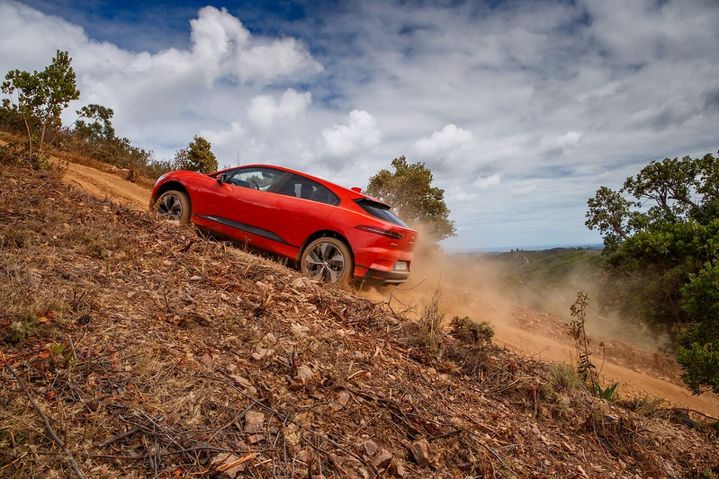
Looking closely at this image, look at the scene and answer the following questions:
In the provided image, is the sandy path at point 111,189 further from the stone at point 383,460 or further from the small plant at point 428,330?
the stone at point 383,460

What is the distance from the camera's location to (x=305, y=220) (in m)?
6.10

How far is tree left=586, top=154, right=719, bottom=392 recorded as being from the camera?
716 cm

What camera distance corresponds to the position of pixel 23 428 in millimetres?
1770

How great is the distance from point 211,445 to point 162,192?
6.49 m

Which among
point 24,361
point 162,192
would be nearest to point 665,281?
point 162,192

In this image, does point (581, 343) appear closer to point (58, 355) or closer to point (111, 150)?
point (58, 355)

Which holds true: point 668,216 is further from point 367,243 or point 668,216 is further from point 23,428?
point 23,428

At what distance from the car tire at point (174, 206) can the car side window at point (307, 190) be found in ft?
6.12

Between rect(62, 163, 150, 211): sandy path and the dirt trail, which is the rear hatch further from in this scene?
rect(62, 163, 150, 211): sandy path

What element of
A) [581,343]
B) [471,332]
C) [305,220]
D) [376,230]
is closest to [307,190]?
[305,220]

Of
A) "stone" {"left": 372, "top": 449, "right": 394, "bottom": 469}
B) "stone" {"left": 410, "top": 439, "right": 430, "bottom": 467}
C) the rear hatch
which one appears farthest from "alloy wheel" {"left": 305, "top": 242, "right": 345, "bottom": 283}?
"stone" {"left": 372, "top": 449, "right": 394, "bottom": 469}

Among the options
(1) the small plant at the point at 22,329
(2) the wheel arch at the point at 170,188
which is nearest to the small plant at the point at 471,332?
(1) the small plant at the point at 22,329

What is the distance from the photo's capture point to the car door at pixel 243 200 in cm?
645

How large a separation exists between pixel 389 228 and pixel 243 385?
145 inches
